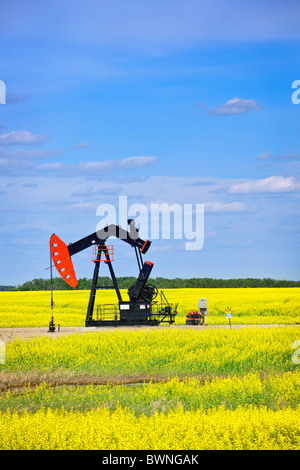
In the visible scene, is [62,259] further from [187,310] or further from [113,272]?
[187,310]

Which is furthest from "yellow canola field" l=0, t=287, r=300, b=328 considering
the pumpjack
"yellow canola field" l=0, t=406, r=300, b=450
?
"yellow canola field" l=0, t=406, r=300, b=450

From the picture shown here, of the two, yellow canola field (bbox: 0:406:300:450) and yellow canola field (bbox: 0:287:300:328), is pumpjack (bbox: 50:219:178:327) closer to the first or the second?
yellow canola field (bbox: 0:287:300:328)

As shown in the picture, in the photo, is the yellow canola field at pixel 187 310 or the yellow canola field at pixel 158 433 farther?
the yellow canola field at pixel 187 310

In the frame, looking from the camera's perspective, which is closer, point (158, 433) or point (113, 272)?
point (158, 433)

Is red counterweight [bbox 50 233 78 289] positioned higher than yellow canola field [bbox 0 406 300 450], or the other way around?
red counterweight [bbox 50 233 78 289]

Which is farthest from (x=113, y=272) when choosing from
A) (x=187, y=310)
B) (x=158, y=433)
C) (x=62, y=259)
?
(x=158, y=433)

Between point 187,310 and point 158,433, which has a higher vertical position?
point 187,310

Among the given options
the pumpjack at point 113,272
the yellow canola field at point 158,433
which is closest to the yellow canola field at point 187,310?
the pumpjack at point 113,272

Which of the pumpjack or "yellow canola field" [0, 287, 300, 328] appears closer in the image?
the pumpjack

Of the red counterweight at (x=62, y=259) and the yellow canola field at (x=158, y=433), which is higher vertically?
the red counterweight at (x=62, y=259)

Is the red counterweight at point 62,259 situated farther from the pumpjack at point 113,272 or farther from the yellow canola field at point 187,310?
the yellow canola field at point 187,310

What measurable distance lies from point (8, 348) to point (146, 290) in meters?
9.55

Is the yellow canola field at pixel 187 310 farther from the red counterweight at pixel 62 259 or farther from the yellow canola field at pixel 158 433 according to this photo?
the yellow canola field at pixel 158 433
